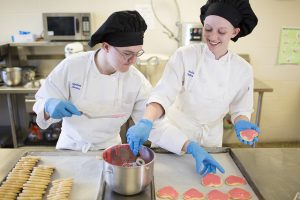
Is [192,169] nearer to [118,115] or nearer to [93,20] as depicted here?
[118,115]

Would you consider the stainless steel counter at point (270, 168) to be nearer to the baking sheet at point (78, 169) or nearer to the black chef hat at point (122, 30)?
the baking sheet at point (78, 169)

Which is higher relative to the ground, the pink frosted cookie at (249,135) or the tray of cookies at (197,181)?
the pink frosted cookie at (249,135)

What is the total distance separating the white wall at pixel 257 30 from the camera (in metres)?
3.18

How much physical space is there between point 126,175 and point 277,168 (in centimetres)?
77

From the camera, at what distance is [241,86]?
158 centimetres

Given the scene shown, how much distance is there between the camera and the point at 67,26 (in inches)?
119

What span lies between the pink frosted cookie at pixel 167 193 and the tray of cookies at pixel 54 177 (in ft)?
0.84

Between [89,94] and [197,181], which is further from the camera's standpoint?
[89,94]

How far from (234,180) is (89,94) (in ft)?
2.74

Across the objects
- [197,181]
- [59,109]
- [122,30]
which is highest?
[122,30]

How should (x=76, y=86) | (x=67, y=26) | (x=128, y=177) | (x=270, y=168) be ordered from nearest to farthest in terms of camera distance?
(x=128, y=177), (x=270, y=168), (x=76, y=86), (x=67, y=26)

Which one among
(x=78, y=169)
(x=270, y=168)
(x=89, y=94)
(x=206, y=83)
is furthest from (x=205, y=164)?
(x=89, y=94)

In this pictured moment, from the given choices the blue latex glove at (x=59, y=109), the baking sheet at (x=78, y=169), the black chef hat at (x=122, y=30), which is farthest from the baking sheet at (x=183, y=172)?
the black chef hat at (x=122, y=30)

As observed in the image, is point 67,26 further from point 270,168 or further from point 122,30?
point 270,168
